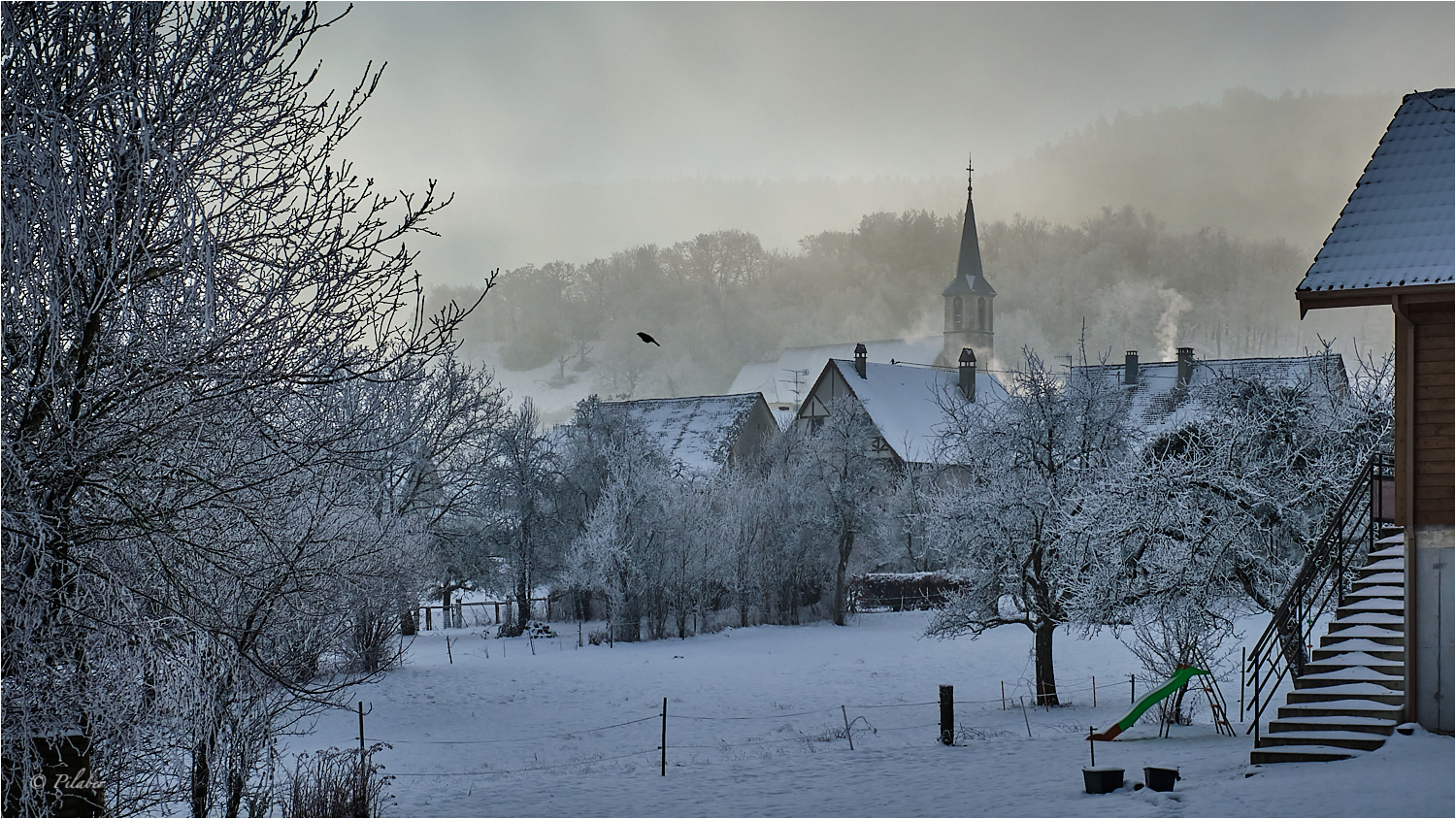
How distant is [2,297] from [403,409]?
19.6 m

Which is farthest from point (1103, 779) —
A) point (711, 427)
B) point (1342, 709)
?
point (711, 427)

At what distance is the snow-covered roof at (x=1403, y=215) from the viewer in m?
12.1

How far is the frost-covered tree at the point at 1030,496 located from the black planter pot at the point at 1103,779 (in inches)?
281

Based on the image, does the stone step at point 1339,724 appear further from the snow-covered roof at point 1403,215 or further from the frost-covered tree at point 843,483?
the frost-covered tree at point 843,483

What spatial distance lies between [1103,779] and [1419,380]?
499cm

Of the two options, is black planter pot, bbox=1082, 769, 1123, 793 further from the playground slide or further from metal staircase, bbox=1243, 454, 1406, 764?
the playground slide

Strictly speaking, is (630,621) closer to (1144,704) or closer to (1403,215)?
(1144,704)

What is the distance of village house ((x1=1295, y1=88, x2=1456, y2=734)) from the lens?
12109 mm

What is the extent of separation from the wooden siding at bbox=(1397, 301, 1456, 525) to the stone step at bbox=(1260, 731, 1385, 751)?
2139 millimetres

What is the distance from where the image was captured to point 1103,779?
501 inches

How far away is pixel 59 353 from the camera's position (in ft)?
22.7

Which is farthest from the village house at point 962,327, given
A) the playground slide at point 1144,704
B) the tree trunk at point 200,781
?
the tree trunk at point 200,781

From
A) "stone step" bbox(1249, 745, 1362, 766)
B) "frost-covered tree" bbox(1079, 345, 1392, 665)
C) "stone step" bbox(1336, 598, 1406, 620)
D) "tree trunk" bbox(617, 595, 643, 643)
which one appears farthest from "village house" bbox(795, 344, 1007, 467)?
"stone step" bbox(1249, 745, 1362, 766)

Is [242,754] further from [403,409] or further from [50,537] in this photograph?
[403,409]
